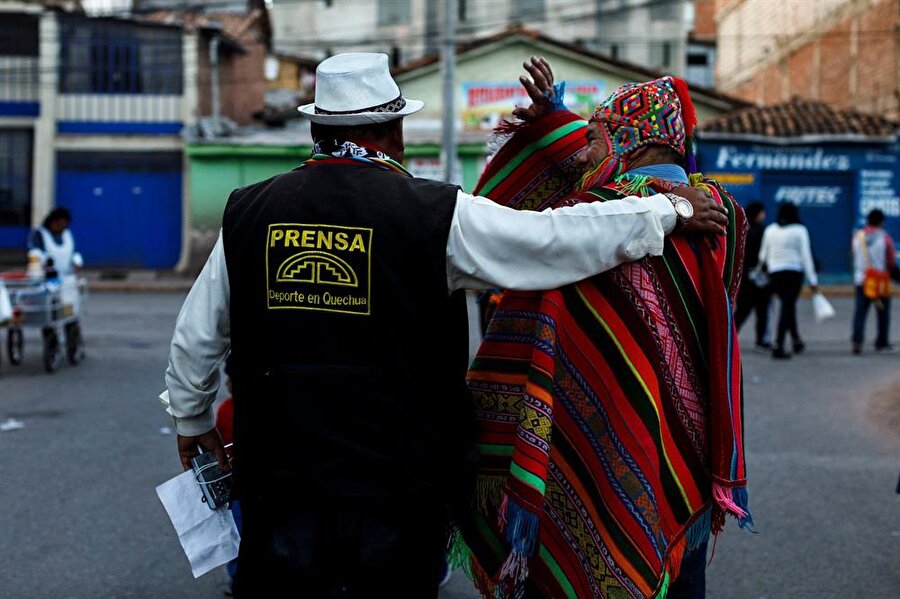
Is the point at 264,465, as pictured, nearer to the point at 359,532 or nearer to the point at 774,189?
the point at 359,532

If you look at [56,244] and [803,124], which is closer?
[56,244]

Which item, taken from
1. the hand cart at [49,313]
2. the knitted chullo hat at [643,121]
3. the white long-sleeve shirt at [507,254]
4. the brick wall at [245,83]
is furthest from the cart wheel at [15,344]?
the brick wall at [245,83]

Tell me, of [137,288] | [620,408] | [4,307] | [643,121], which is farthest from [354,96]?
[137,288]

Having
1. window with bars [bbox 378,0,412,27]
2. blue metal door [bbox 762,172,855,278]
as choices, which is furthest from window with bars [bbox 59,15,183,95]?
blue metal door [bbox 762,172,855,278]

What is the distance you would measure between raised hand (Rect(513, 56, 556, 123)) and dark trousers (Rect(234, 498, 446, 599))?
1332mm

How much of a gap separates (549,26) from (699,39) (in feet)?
30.1

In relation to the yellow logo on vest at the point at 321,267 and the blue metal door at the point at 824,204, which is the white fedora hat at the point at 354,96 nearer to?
the yellow logo on vest at the point at 321,267

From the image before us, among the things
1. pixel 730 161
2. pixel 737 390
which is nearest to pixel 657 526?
pixel 737 390

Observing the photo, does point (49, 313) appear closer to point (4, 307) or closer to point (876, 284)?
point (4, 307)

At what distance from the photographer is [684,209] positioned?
2631mm

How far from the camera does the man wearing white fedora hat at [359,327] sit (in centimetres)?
244

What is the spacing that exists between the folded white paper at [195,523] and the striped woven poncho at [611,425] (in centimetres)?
65

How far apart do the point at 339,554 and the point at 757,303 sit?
456 inches

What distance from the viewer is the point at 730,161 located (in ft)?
82.0
